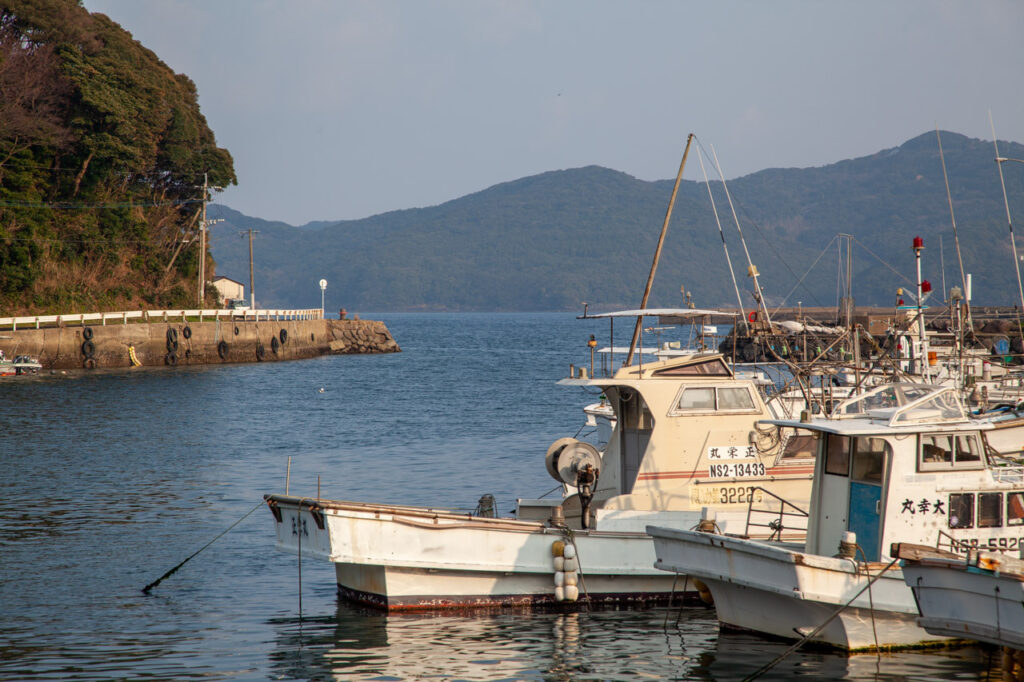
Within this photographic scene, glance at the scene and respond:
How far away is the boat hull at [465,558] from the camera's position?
1434cm

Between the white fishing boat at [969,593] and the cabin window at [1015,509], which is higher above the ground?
the cabin window at [1015,509]

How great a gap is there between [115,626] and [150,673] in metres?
2.38

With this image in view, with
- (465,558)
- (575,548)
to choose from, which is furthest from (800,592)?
(465,558)

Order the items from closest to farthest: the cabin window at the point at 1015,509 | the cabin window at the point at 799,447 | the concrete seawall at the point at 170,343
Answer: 1. the cabin window at the point at 1015,509
2. the cabin window at the point at 799,447
3. the concrete seawall at the point at 170,343

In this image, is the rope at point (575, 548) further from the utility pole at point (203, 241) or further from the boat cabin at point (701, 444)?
the utility pole at point (203, 241)

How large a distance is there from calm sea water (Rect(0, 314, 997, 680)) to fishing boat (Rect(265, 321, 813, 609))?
0.49m

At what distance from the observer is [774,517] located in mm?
15703

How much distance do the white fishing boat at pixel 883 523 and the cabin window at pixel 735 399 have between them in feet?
11.5

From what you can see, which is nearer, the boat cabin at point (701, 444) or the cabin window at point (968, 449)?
the cabin window at point (968, 449)

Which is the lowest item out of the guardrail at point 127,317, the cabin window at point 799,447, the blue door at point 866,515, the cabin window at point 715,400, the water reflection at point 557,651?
the water reflection at point 557,651

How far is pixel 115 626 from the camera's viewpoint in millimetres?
14414

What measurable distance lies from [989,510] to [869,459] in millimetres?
1547

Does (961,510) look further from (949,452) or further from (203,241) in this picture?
(203,241)

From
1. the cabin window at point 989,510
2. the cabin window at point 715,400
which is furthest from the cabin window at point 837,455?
the cabin window at point 715,400
